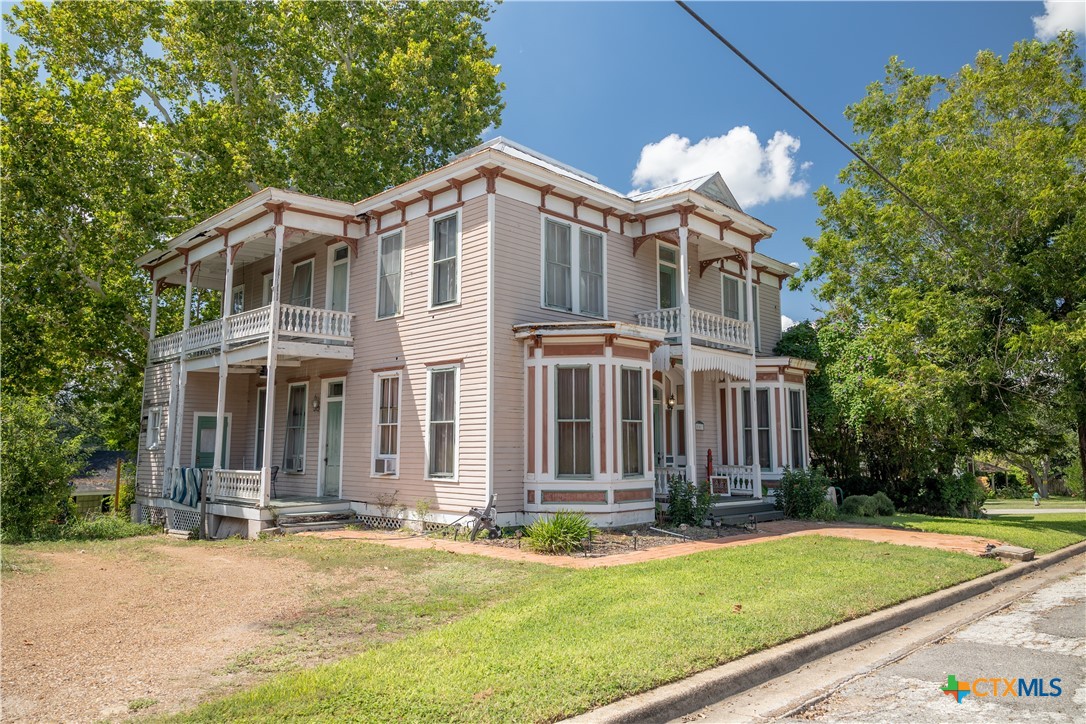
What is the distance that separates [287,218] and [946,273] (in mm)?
16345

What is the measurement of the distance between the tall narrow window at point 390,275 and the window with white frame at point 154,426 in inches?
380

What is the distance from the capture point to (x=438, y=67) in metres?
28.4

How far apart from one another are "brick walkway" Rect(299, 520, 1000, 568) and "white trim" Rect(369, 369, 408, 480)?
61.0 inches

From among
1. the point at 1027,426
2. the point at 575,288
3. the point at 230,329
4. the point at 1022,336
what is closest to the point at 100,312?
the point at 230,329

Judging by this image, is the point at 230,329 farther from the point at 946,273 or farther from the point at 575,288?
the point at 946,273

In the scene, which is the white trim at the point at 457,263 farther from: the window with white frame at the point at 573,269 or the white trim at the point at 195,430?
the white trim at the point at 195,430

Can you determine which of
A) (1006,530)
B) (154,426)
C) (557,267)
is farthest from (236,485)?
(1006,530)

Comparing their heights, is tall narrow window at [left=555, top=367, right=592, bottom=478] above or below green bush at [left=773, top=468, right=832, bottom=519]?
above

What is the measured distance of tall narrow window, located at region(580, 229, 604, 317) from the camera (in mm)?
16078

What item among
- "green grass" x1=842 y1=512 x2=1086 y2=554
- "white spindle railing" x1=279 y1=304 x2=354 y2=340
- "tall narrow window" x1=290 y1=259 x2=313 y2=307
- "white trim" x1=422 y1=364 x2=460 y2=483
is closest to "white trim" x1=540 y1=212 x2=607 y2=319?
"white trim" x1=422 y1=364 x2=460 y2=483

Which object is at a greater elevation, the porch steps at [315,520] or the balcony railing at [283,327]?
the balcony railing at [283,327]

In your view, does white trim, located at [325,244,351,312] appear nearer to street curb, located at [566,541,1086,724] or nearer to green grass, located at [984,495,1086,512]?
street curb, located at [566,541,1086,724]

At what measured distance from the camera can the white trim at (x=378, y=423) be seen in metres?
15.7

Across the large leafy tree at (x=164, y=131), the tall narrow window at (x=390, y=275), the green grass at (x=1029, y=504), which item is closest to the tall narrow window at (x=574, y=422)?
the tall narrow window at (x=390, y=275)
